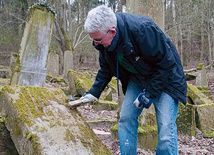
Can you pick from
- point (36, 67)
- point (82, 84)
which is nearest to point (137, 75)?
point (36, 67)

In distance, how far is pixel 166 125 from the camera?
8.01 feet

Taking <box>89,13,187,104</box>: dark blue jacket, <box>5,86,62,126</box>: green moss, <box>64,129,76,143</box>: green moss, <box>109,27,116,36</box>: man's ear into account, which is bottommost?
<box>64,129,76,143</box>: green moss

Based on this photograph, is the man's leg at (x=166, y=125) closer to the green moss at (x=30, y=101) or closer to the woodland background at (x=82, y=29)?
the green moss at (x=30, y=101)

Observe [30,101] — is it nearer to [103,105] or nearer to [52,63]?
[103,105]

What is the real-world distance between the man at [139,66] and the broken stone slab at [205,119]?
2.71 metres

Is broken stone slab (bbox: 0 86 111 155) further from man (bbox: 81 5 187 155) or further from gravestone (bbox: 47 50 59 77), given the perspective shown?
gravestone (bbox: 47 50 59 77)

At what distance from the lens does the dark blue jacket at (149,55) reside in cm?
229

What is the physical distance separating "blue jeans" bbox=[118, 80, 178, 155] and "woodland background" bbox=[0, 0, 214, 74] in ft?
44.4

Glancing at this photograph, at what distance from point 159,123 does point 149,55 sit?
0.69m

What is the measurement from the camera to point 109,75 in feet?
9.58

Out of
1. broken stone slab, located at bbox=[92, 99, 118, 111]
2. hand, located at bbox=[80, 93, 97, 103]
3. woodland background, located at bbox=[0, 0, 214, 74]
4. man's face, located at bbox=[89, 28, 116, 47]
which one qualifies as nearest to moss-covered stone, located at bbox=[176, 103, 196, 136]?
broken stone slab, located at bbox=[92, 99, 118, 111]

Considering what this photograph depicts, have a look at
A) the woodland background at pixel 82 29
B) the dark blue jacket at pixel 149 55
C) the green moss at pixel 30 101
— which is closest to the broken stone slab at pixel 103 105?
the green moss at pixel 30 101

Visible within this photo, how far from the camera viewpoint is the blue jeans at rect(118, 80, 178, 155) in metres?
2.45

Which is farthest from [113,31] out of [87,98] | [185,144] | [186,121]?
[186,121]
